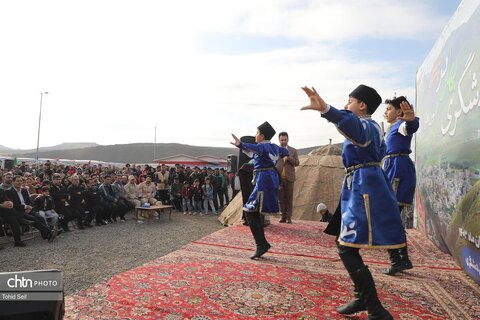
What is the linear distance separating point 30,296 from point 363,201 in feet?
8.03

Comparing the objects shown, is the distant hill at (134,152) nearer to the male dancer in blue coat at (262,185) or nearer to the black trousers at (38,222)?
the black trousers at (38,222)

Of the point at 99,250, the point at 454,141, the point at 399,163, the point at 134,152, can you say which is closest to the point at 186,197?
the point at 99,250

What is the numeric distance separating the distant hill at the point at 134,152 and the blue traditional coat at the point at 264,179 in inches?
2887

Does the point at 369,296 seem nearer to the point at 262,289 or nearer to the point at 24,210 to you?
the point at 262,289

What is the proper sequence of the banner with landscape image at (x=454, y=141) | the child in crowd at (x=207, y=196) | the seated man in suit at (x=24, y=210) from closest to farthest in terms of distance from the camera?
the banner with landscape image at (x=454, y=141) → the seated man in suit at (x=24, y=210) → the child in crowd at (x=207, y=196)

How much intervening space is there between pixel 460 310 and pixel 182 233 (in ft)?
21.5

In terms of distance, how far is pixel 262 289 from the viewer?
12.1ft

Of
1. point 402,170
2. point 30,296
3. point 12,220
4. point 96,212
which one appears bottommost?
point 96,212

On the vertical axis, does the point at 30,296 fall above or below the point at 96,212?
above

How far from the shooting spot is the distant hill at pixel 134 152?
262ft

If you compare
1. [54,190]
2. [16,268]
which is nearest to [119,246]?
[16,268]

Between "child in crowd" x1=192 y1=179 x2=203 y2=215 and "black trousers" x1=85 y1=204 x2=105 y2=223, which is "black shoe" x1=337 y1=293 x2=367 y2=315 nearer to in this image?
"black trousers" x1=85 y1=204 x2=105 y2=223

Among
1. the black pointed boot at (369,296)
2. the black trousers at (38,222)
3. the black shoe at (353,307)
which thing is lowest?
the black trousers at (38,222)

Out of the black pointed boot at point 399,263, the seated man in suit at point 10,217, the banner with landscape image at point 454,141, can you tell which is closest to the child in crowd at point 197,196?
the seated man in suit at point 10,217
